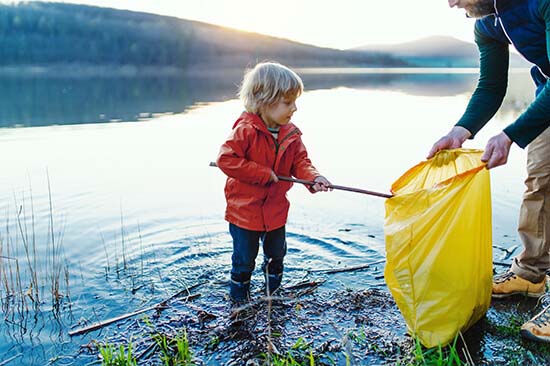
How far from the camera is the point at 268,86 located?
312 centimetres

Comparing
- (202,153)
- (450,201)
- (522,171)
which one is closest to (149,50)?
(202,153)

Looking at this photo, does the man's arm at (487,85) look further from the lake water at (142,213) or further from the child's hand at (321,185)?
the lake water at (142,213)

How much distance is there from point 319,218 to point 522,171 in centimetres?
394

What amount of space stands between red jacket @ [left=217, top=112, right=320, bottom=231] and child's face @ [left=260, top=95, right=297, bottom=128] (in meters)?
0.08

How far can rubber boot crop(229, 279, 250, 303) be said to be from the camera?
11.8ft

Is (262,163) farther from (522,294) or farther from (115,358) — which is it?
(522,294)

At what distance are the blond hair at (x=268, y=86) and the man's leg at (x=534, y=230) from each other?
159 cm

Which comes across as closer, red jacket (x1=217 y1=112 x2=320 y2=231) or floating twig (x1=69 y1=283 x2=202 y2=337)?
red jacket (x1=217 y1=112 x2=320 y2=231)

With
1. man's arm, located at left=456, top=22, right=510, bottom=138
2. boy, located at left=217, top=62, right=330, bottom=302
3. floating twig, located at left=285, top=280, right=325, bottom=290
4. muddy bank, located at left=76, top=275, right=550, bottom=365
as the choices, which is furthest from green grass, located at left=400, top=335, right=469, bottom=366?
man's arm, located at left=456, top=22, right=510, bottom=138

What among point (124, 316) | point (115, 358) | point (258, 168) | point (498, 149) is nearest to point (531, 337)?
point (498, 149)

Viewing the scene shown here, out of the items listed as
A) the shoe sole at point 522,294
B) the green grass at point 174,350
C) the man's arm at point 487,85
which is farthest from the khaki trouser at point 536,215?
the green grass at point 174,350

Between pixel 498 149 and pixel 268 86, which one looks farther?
pixel 268 86

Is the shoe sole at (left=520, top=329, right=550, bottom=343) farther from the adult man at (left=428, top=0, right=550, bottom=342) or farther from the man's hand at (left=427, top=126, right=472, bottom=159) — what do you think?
the man's hand at (left=427, top=126, right=472, bottom=159)

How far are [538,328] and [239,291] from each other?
76.8 inches
